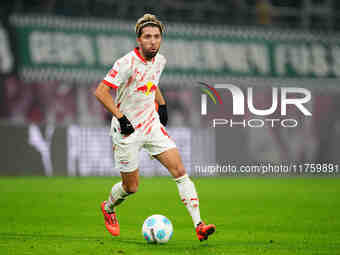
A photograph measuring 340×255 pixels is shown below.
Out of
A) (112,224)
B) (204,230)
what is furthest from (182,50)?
(204,230)

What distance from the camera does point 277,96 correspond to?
2212 centimetres

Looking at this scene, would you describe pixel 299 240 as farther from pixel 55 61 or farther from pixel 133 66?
pixel 55 61

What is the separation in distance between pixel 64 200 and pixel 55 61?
8273 mm

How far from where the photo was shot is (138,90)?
7.41m

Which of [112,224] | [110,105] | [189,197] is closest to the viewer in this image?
[110,105]

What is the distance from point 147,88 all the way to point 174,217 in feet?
10.7

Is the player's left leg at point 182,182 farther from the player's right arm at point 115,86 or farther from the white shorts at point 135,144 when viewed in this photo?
the player's right arm at point 115,86

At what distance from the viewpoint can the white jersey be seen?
730 cm

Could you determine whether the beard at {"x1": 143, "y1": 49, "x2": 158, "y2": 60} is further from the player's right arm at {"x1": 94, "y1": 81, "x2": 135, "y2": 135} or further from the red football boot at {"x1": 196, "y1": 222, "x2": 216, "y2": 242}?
the red football boot at {"x1": 196, "y1": 222, "x2": 216, "y2": 242}

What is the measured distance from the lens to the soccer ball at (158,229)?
23.5ft

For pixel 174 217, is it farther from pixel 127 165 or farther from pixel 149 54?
pixel 149 54

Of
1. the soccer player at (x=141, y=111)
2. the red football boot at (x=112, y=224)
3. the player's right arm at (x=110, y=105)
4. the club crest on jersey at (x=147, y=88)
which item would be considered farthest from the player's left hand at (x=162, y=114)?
the red football boot at (x=112, y=224)

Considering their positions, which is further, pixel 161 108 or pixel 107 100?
pixel 161 108

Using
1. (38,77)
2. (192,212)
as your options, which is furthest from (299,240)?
(38,77)
